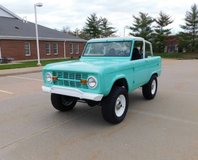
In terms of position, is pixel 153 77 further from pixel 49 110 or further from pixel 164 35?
pixel 164 35

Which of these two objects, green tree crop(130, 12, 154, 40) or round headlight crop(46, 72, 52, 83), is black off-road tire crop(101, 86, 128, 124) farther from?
green tree crop(130, 12, 154, 40)

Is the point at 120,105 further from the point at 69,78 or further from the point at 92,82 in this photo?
the point at 69,78

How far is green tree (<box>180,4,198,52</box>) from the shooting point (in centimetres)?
4316

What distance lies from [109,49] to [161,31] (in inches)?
1651

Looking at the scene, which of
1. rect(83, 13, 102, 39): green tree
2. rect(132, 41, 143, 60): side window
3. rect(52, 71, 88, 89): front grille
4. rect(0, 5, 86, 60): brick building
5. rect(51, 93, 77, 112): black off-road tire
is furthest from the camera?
rect(83, 13, 102, 39): green tree

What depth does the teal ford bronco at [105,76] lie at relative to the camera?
14.6 feet

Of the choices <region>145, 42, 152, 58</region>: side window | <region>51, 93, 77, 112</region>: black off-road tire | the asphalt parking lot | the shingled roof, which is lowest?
the asphalt parking lot

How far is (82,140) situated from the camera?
13.4ft

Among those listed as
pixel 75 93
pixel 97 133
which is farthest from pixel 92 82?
pixel 97 133

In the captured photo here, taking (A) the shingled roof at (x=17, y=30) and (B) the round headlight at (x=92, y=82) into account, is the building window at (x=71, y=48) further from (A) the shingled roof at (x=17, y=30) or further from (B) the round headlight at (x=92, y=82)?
(B) the round headlight at (x=92, y=82)

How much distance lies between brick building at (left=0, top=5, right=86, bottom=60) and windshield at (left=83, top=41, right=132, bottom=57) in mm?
19768

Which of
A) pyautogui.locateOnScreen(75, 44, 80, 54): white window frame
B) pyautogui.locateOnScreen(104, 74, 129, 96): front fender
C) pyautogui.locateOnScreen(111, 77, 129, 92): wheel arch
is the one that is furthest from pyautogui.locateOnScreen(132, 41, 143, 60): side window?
pyautogui.locateOnScreen(75, 44, 80, 54): white window frame

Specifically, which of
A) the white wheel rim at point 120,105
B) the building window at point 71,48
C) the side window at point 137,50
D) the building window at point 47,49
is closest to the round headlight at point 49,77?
the white wheel rim at point 120,105

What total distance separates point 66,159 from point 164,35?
44.5 meters
